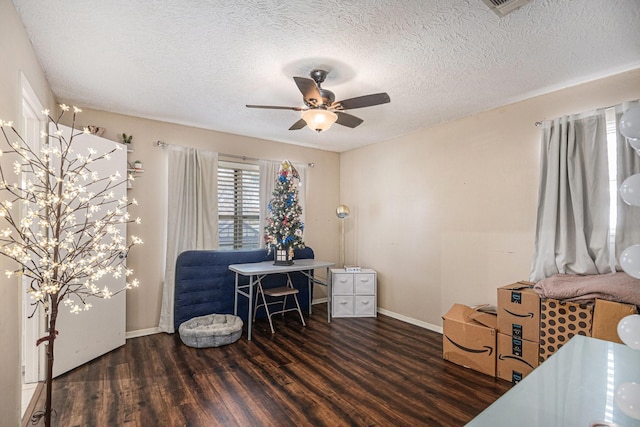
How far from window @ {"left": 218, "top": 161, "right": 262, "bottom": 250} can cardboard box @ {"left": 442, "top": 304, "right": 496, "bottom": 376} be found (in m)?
2.75

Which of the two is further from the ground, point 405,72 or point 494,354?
point 405,72

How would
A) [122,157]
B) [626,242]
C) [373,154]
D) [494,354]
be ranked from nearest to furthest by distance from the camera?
[626,242] → [494,354] → [122,157] → [373,154]

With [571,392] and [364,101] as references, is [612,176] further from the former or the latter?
[571,392]

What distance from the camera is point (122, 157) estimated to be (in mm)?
3297

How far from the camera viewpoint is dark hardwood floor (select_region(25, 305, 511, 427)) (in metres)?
2.13

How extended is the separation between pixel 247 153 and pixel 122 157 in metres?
1.58

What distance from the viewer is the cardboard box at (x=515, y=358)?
2.50 m

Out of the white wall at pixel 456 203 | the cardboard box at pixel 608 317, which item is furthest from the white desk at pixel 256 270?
the cardboard box at pixel 608 317

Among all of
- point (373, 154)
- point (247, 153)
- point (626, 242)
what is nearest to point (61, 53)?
point (247, 153)

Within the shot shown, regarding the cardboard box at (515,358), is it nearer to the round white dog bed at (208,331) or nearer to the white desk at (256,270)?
the white desk at (256,270)

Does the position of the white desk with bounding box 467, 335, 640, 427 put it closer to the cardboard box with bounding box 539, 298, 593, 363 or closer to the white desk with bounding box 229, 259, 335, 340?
the cardboard box with bounding box 539, 298, 593, 363

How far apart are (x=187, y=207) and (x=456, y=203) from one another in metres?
3.28

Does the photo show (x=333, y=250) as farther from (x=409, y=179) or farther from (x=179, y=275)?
(x=179, y=275)

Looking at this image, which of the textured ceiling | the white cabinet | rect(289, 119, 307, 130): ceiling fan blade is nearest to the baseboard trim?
the white cabinet
